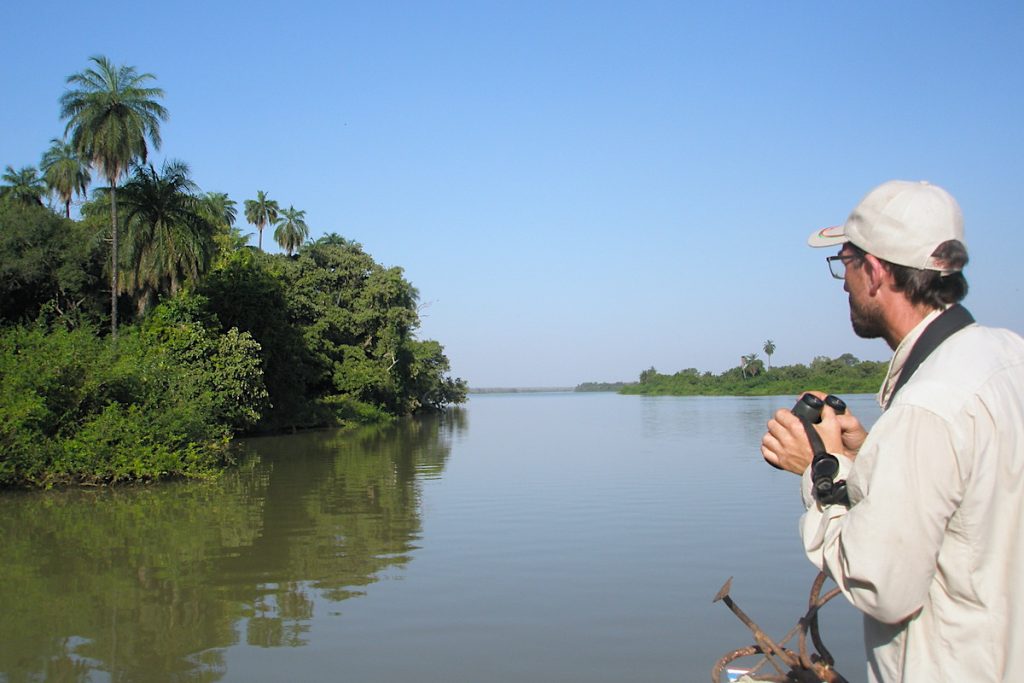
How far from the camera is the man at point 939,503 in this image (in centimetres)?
154

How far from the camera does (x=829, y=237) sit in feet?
6.41

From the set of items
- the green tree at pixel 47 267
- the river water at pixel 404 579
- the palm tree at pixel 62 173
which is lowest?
the river water at pixel 404 579

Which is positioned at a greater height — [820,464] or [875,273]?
[875,273]

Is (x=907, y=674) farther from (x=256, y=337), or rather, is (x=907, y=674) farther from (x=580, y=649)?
(x=256, y=337)

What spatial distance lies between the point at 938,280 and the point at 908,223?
134mm

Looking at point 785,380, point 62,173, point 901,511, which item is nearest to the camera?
point 901,511

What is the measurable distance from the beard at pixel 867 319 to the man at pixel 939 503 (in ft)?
0.36

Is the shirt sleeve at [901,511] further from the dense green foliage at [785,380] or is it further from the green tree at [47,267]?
the dense green foliage at [785,380]

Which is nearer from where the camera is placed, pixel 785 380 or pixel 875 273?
pixel 875 273

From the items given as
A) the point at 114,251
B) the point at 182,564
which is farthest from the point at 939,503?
the point at 114,251

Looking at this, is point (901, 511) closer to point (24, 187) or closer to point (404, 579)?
point (404, 579)

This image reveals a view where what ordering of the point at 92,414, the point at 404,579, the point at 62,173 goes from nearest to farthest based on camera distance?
the point at 404,579, the point at 92,414, the point at 62,173

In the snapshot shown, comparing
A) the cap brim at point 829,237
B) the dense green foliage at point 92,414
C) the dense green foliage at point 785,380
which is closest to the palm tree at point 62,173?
the dense green foliage at point 92,414

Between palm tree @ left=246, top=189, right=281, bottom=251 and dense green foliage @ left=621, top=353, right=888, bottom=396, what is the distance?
51.0m
